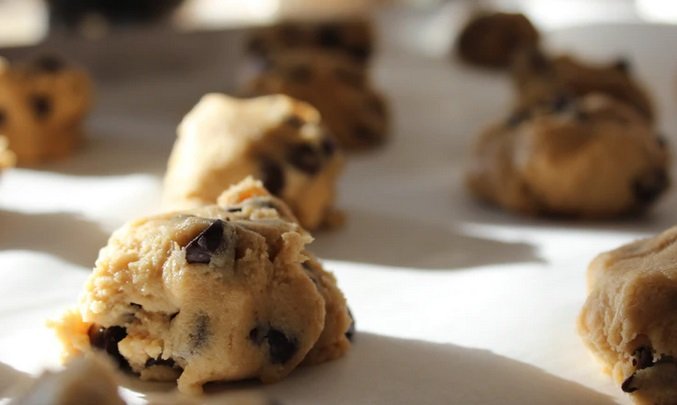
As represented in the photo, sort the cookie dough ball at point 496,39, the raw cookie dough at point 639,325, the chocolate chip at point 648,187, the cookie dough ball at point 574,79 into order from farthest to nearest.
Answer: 1. the cookie dough ball at point 496,39
2. the cookie dough ball at point 574,79
3. the chocolate chip at point 648,187
4. the raw cookie dough at point 639,325

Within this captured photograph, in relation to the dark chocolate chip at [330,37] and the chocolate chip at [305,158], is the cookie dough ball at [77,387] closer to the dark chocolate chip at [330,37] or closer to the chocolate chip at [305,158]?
the chocolate chip at [305,158]

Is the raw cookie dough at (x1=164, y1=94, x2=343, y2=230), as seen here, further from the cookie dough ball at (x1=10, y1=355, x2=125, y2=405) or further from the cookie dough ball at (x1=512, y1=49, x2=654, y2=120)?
the cookie dough ball at (x1=10, y1=355, x2=125, y2=405)

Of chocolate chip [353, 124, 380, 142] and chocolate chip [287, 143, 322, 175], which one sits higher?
chocolate chip [287, 143, 322, 175]

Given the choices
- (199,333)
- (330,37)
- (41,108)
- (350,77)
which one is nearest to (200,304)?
(199,333)

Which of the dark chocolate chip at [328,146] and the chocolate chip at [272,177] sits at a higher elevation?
the dark chocolate chip at [328,146]

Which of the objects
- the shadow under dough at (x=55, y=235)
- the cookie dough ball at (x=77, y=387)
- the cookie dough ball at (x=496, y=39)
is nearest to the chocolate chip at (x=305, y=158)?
the shadow under dough at (x=55, y=235)

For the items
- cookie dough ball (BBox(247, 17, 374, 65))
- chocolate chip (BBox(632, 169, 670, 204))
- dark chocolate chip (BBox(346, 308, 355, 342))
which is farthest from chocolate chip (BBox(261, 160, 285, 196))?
cookie dough ball (BBox(247, 17, 374, 65))

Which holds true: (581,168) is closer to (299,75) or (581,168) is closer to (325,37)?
(299,75)
